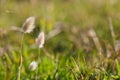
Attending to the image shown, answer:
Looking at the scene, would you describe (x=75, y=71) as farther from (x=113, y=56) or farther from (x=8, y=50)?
(x=8, y=50)

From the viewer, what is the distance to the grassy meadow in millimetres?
1953

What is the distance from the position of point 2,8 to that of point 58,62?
128 cm

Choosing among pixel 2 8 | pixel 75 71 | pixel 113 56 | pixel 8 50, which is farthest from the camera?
pixel 2 8

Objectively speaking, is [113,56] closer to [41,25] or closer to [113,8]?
[41,25]

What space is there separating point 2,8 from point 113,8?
5.19ft

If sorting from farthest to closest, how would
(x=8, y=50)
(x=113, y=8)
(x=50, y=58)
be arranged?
(x=113, y=8) < (x=8, y=50) < (x=50, y=58)

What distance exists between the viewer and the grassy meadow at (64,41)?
1953 millimetres

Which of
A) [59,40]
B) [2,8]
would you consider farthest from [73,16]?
[2,8]

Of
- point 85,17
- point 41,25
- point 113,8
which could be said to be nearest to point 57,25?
point 41,25

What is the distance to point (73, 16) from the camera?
424 centimetres

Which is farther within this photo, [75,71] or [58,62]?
[58,62]

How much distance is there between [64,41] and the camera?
3457mm

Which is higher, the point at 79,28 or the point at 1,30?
the point at 1,30

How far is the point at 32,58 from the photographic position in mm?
2477
